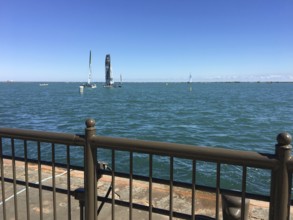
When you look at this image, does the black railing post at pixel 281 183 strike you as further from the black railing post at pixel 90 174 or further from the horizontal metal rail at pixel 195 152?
the black railing post at pixel 90 174

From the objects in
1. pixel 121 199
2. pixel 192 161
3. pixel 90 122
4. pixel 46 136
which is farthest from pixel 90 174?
pixel 121 199

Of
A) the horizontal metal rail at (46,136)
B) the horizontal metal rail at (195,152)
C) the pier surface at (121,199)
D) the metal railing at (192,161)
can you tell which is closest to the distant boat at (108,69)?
the pier surface at (121,199)

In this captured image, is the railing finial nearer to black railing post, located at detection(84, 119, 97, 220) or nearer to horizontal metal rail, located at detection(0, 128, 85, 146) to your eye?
black railing post, located at detection(84, 119, 97, 220)

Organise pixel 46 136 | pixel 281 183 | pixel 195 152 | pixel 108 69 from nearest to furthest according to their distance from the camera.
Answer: pixel 281 183
pixel 195 152
pixel 46 136
pixel 108 69

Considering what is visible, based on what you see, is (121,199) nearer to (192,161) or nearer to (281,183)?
(192,161)

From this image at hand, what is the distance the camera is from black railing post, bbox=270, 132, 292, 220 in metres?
2.02

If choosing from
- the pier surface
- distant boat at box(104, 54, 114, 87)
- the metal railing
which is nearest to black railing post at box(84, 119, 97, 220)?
the metal railing

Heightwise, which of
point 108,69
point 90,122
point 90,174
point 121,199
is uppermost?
point 108,69

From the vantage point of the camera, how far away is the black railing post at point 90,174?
267cm

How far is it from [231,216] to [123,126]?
22699 mm

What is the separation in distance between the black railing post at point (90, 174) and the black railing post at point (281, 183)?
149cm

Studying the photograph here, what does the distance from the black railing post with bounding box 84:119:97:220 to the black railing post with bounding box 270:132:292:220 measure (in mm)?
1489

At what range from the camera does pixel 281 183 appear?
2.05 metres

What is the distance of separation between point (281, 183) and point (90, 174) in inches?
61.8
